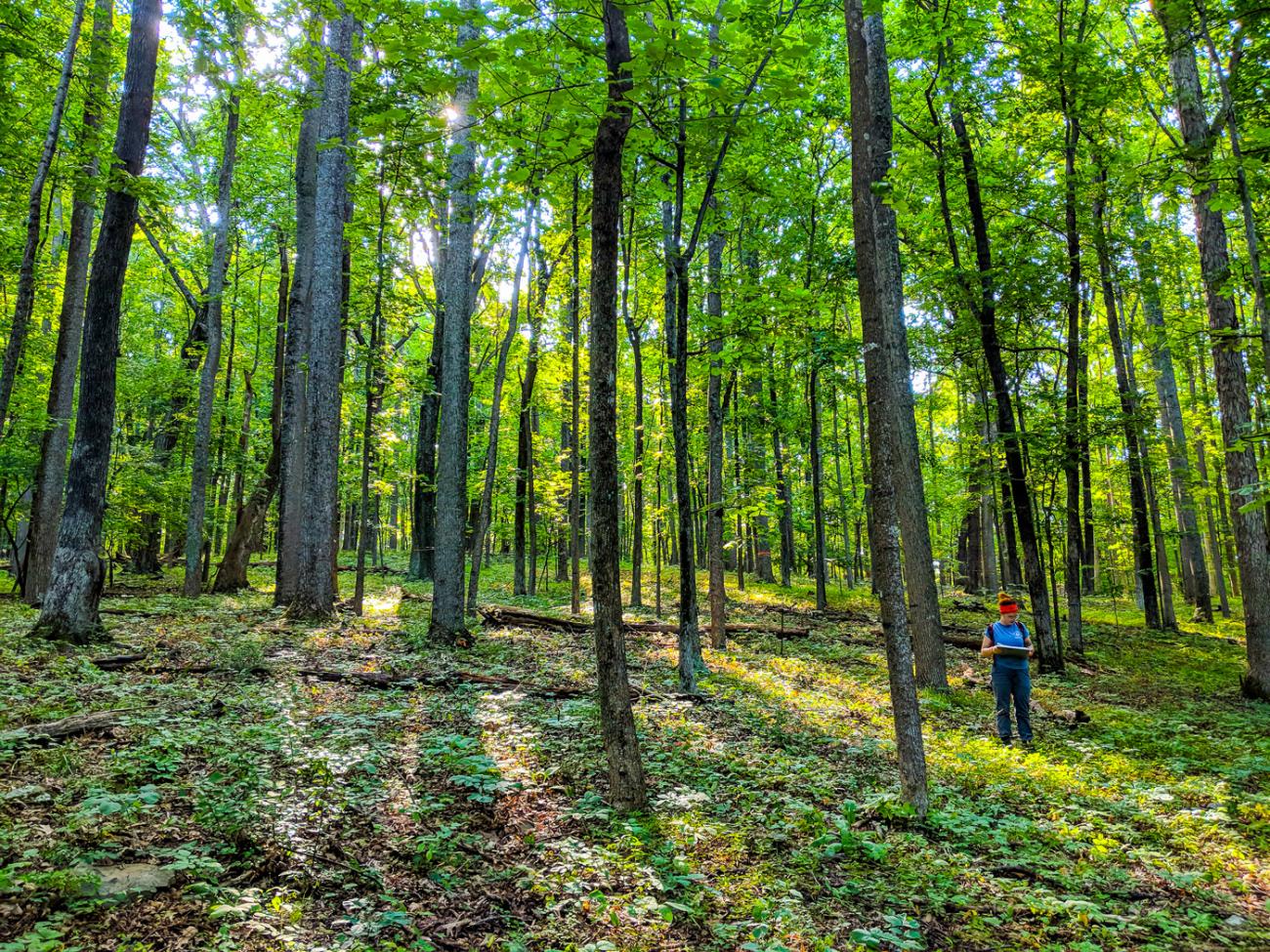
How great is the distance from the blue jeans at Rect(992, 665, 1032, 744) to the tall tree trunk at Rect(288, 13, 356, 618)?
473 inches

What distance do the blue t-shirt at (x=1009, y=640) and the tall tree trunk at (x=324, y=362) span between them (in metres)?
11.9

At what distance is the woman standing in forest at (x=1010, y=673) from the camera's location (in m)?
8.01

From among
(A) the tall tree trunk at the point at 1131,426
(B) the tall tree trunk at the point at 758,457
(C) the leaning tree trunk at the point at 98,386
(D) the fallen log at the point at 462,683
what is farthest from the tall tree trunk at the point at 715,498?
(C) the leaning tree trunk at the point at 98,386

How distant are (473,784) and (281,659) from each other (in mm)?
5315

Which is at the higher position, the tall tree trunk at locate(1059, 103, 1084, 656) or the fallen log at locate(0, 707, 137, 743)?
the tall tree trunk at locate(1059, 103, 1084, 656)

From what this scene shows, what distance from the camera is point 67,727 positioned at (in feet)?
16.9

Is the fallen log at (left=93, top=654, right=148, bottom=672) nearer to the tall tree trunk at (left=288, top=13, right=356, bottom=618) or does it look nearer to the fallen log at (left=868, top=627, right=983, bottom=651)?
the tall tree trunk at (left=288, top=13, right=356, bottom=618)

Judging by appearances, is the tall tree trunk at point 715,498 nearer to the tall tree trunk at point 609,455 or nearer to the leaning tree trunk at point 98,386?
the tall tree trunk at point 609,455

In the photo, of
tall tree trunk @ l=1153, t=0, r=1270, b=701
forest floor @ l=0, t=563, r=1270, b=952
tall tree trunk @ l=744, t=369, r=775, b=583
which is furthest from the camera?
tall tree trunk @ l=744, t=369, r=775, b=583

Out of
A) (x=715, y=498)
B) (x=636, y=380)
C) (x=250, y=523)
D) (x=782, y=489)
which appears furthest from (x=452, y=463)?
(x=782, y=489)

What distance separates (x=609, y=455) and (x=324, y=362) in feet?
31.0

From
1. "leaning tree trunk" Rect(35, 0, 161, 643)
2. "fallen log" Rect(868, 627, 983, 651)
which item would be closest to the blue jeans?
"fallen log" Rect(868, 627, 983, 651)

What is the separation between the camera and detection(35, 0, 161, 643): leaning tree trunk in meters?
8.15

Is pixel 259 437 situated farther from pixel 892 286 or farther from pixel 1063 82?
pixel 1063 82
